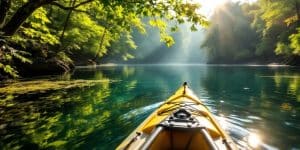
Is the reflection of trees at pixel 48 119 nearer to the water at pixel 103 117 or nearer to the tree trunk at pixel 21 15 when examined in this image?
the water at pixel 103 117

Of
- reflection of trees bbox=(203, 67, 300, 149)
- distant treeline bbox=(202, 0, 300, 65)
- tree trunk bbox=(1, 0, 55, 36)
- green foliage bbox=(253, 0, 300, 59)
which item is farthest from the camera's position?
distant treeline bbox=(202, 0, 300, 65)

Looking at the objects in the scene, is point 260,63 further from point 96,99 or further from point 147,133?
point 147,133

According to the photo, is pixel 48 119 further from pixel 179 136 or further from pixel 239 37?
pixel 239 37

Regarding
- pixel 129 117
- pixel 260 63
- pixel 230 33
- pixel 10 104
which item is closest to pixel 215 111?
pixel 129 117

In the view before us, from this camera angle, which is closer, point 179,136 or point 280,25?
point 179,136

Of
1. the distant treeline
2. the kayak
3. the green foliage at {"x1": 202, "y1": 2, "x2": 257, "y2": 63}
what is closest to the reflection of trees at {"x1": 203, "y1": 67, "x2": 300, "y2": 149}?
the kayak

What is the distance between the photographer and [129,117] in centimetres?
1043

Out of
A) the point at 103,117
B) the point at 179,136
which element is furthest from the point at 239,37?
the point at 179,136

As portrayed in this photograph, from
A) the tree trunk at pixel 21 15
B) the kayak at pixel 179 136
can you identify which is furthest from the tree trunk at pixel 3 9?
the kayak at pixel 179 136

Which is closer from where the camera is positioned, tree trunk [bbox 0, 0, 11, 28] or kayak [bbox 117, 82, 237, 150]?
kayak [bbox 117, 82, 237, 150]

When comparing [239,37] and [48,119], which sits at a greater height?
[239,37]

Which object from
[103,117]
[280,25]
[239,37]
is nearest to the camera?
[103,117]

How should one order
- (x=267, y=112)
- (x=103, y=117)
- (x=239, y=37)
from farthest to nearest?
(x=239, y=37) → (x=267, y=112) → (x=103, y=117)

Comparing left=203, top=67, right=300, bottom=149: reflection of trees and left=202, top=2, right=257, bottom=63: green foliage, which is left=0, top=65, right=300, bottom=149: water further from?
left=202, top=2, right=257, bottom=63: green foliage
